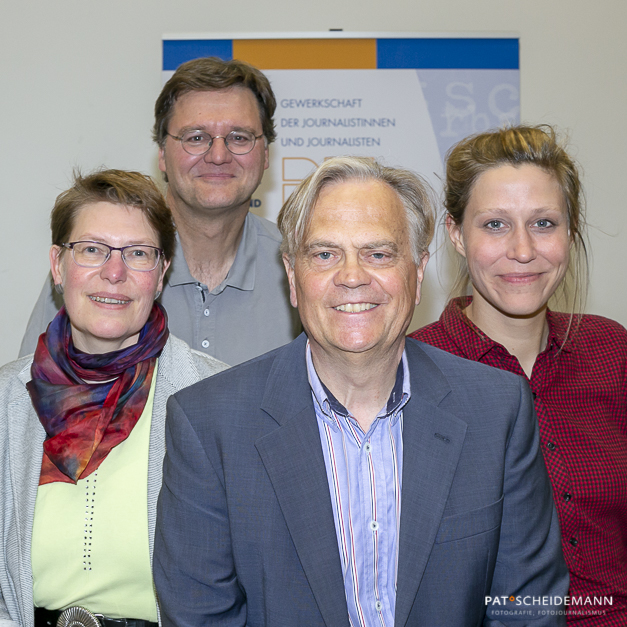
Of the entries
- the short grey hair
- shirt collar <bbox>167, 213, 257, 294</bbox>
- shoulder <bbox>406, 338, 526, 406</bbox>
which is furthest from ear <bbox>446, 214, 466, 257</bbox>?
shirt collar <bbox>167, 213, 257, 294</bbox>

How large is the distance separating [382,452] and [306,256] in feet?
1.78

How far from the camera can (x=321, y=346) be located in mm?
1757

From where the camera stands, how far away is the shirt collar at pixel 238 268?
108 inches

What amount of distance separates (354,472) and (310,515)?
0.17 metres

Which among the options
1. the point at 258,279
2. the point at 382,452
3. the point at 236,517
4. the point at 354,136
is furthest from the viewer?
the point at 354,136

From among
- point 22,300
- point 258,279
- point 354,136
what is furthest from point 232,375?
point 22,300

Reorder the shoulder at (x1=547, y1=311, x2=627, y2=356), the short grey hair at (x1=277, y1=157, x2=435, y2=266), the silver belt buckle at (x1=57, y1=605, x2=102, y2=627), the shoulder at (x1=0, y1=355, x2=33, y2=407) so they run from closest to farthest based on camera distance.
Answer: the short grey hair at (x1=277, y1=157, x2=435, y2=266)
the silver belt buckle at (x1=57, y1=605, x2=102, y2=627)
the shoulder at (x1=0, y1=355, x2=33, y2=407)
the shoulder at (x1=547, y1=311, x2=627, y2=356)

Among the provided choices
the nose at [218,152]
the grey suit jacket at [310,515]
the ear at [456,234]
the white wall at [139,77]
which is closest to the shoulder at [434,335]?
the ear at [456,234]

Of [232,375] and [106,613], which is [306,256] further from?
[106,613]

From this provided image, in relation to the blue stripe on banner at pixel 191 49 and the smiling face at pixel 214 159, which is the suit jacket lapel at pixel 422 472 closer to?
the smiling face at pixel 214 159

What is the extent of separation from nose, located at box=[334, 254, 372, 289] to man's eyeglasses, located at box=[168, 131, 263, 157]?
4.01 ft

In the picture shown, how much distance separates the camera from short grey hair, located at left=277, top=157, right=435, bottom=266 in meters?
1.80

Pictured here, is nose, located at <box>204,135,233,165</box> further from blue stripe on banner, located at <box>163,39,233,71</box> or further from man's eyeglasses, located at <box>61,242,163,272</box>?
blue stripe on banner, located at <box>163,39,233,71</box>

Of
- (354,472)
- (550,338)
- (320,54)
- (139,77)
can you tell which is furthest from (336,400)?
(139,77)
